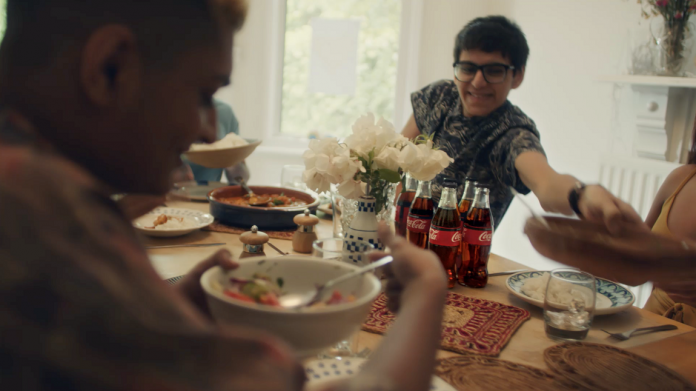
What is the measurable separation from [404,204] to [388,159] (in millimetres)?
316

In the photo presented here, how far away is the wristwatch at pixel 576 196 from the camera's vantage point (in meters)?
1.18

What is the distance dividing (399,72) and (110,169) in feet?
11.6

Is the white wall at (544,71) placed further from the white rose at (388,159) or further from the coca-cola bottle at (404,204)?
the white rose at (388,159)

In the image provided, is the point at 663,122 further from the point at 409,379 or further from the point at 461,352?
the point at 409,379

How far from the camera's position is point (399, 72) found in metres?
3.83

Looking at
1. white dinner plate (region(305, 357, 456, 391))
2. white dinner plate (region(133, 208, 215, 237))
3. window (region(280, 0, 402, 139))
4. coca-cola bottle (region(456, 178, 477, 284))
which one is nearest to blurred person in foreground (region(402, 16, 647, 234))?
coca-cola bottle (region(456, 178, 477, 284))

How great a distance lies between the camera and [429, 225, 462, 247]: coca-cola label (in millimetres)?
1171

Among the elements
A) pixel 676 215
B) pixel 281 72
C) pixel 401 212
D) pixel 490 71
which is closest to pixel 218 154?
pixel 401 212

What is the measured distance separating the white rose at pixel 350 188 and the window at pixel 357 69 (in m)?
2.69

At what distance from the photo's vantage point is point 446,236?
1175mm

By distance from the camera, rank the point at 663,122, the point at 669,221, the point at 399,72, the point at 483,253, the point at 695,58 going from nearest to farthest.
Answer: the point at 483,253 → the point at 669,221 → the point at 695,58 → the point at 663,122 → the point at 399,72

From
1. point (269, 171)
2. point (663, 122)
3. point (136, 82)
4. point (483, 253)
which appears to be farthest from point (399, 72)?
point (136, 82)

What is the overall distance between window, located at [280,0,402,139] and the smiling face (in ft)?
6.46

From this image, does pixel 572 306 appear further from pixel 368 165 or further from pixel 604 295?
pixel 368 165
